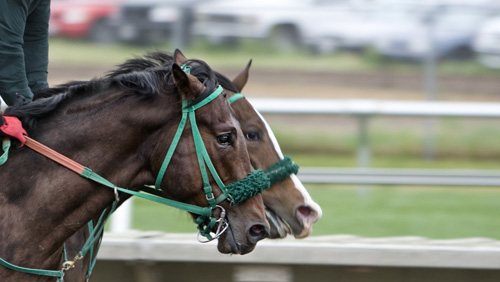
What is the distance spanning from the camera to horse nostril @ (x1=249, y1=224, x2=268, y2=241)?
131 inches

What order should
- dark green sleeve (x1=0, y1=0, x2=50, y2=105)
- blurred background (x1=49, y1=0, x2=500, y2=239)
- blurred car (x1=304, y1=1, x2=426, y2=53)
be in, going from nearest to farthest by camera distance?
dark green sleeve (x1=0, y1=0, x2=50, y2=105) → blurred background (x1=49, y1=0, x2=500, y2=239) → blurred car (x1=304, y1=1, x2=426, y2=53)

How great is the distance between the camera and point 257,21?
1016cm

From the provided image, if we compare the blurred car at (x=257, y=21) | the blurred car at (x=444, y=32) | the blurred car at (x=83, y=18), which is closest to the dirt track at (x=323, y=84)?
the blurred car at (x=83, y=18)

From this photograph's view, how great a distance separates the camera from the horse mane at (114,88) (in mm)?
3350

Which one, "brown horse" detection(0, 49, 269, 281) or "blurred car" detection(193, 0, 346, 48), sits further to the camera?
"blurred car" detection(193, 0, 346, 48)

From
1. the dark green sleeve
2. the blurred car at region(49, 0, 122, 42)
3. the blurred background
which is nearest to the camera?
the dark green sleeve

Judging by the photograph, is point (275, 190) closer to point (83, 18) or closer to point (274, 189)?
point (274, 189)

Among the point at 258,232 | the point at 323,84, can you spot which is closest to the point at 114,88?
the point at 258,232

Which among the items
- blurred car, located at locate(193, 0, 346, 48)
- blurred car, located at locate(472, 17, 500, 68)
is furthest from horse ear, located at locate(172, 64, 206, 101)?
blurred car, located at locate(472, 17, 500, 68)

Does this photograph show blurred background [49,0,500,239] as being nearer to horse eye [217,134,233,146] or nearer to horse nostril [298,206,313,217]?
horse nostril [298,206,313,217]

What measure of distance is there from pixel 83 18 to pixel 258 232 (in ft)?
28.8

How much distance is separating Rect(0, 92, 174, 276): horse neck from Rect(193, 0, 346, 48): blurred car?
21.0ft

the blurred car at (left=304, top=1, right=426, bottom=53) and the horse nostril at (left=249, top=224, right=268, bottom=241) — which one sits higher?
the horse nostril at (left=249, top=224, right=268, bottom=241)

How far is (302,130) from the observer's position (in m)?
10.3
